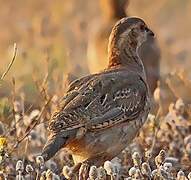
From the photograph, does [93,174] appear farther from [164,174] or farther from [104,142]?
[104,142]

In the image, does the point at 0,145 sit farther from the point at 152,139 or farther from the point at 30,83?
the point at 30,83

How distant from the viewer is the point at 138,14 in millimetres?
13281

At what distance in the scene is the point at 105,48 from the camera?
9234 mm

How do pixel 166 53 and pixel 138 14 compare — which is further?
pixel 138 14

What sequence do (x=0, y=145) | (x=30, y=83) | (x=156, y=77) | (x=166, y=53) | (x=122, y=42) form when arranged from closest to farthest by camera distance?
(x=0, y=145), (x=122, y=42), (x=156, y=77), (x=30, y=83), (x=166, y=53)

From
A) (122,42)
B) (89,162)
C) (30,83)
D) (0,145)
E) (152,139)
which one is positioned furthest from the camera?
(30,83)

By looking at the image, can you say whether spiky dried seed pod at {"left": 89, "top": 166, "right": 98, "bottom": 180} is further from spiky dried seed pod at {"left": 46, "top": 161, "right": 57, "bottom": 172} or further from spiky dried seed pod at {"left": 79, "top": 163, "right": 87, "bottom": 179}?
spiky dried seed pod at {"left": 46, "top": 161, "right": 57, "bottom": 172}

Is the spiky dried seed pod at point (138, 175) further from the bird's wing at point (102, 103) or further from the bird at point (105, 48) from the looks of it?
the bird at point (105, 48)

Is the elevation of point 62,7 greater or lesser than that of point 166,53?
greater

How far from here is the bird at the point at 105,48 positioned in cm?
920

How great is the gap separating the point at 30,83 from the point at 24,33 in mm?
2614

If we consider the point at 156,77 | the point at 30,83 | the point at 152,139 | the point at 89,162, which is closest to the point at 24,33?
the point at 30,83

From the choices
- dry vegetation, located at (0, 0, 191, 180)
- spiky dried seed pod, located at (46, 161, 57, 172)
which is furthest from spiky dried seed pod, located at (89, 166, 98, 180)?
spiky dried seed pod, located at (46, 161, 57, 172)

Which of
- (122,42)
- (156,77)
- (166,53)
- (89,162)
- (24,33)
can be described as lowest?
(89,162)
